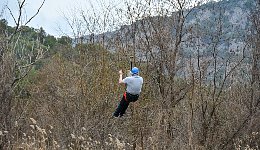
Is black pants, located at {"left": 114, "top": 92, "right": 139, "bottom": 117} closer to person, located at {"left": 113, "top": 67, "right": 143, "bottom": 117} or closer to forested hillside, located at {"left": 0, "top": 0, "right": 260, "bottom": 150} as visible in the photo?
person, located at {"left": 113, "top": 67, "right": 143, "bottom": 117}

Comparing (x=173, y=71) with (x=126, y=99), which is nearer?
(x=126, y=99)

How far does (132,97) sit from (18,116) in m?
2.41

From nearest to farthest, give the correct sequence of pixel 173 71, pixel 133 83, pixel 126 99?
pixel 133 83 → pixel 126 99 → pixel 173 71

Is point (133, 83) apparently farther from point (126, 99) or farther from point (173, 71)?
point (173, 71)

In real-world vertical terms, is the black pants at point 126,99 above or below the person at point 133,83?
below

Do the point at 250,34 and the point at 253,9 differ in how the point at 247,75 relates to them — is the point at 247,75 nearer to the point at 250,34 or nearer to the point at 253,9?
the point at 250,34

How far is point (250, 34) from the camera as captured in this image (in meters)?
15.1

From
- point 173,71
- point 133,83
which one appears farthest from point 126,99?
point 173,71

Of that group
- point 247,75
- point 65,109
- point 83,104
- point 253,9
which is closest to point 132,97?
point 83,104

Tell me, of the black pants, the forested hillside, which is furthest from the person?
the forested hillside

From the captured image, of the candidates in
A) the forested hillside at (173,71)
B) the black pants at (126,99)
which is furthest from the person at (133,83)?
the forested hillside at (173,71)

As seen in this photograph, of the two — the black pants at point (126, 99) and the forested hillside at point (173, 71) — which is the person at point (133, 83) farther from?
the forested hillside at point (173, 71)

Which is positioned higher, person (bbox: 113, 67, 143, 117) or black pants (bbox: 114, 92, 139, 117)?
person (bbox: 113, 67, 143, 117)

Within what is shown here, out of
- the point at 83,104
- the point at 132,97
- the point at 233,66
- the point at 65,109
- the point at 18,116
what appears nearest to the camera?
the point at 18,116
